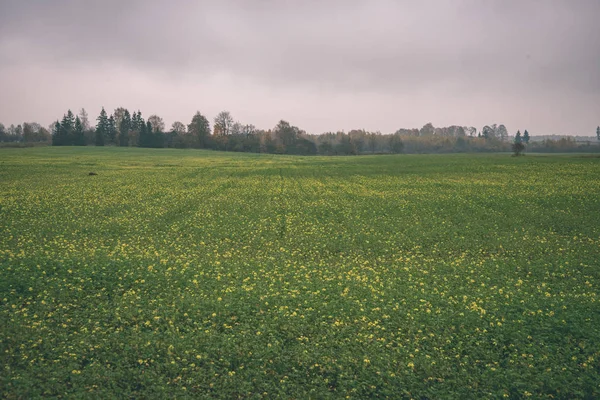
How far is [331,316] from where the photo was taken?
41.6 ft

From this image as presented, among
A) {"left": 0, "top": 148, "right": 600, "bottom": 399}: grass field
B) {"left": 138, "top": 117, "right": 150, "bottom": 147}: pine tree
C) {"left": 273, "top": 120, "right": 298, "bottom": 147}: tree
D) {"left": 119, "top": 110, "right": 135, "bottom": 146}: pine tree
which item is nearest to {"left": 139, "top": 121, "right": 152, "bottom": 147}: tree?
{"left": 138, "top": 117, "right": 150, "bottom": 147}: pine tree

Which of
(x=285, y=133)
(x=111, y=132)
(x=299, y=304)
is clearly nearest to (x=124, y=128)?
(x=111, y=132)

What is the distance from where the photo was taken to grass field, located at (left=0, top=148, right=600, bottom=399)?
9.61 m

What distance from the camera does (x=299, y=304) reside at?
1355cm

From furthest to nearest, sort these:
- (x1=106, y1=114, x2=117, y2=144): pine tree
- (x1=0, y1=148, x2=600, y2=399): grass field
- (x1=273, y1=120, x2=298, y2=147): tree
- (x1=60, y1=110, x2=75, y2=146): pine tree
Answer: (x1=273, y1=120, x2=298, y2=147): tree, (x1=106, y1=114, x2=117, y2=144): pine tree, (x1=60, y1=110, x2=75, y2=146): pine tree, (x1=0, y1=148, x2=600, y2=399): grass field

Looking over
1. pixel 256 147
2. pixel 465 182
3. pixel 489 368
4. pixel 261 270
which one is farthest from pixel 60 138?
pixel 489 368

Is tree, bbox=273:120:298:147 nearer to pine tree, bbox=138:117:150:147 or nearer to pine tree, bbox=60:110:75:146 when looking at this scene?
pine tree, bbox=138:117:150:147

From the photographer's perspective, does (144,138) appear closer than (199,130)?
Yes

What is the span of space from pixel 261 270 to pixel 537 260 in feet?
42.1

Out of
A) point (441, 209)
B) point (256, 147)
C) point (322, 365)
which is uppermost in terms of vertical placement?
point (256, 147)

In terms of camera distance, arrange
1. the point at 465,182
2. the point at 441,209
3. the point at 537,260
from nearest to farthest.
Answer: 1. the point at 537,260
2. the point at 441,209
3. the point at 465,182

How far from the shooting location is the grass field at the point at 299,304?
9609 millimetres

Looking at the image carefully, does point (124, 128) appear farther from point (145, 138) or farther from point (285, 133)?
point (285, 133)

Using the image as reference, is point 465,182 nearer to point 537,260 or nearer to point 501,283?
point 537,260
